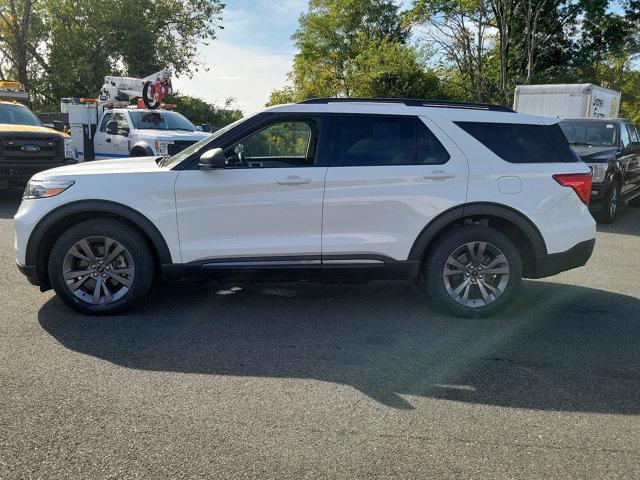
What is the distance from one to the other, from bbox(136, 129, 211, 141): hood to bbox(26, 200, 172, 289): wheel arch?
8318 mm

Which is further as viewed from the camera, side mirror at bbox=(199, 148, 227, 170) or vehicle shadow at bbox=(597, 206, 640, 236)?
vehicle shadow at bbox=(597, 206, 640, 236)

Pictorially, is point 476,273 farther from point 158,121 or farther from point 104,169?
point 158,121

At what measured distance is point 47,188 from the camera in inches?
193

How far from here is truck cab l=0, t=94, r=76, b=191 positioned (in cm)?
1139

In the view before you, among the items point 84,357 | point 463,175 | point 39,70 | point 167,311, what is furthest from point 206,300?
point 39,70

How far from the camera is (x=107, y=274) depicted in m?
4.91

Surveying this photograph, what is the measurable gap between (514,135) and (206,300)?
3.15 meters

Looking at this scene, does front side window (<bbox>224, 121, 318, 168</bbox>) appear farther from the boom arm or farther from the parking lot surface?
the boom arm

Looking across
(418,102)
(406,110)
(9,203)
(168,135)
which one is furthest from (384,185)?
(9,203)

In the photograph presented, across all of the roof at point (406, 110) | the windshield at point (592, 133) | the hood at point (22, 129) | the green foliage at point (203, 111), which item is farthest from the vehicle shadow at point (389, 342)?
the green foliage at point (203, 111)

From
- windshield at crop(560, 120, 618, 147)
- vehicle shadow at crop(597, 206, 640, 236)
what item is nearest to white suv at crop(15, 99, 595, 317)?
vehicle shadow at crop(597, 206, 640, 236)

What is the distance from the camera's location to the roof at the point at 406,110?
16.5 feet

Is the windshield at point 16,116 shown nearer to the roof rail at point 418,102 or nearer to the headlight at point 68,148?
the headlight at point 68,148

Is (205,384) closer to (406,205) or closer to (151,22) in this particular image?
(406,205)
